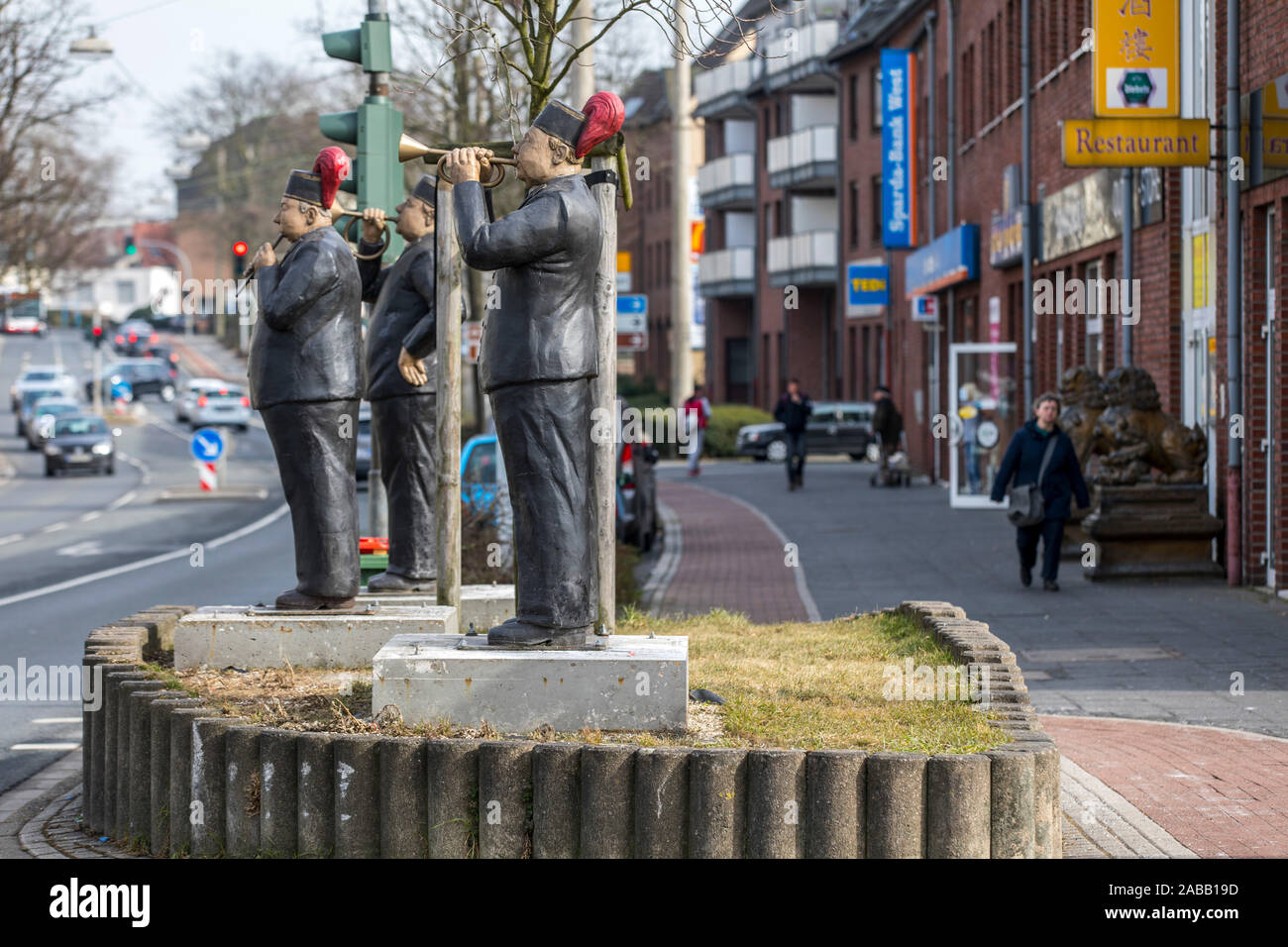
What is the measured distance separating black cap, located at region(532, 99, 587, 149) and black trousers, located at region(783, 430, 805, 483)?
26.3 metres

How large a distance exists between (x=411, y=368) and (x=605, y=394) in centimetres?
199

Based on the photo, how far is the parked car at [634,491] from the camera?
21000mm

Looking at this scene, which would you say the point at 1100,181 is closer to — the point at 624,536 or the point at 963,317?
the point at 624,536

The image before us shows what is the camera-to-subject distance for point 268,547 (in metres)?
24.2

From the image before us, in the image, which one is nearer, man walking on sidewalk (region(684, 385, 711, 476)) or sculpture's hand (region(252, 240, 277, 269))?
sculpture's hand (region(252, 240, 277, 269))

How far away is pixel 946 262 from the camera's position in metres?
33.2

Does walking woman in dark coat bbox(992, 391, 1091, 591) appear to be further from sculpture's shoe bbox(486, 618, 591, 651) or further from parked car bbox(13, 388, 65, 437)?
parked car bbox(13, 388, 65, 437)

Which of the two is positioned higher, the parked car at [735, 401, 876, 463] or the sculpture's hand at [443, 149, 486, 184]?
the sculpture's hand at [443, 149, 486, 184]

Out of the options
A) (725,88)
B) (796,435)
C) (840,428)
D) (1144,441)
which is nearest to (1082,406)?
(1144,441)

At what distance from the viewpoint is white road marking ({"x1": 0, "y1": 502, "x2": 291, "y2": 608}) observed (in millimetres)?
18438

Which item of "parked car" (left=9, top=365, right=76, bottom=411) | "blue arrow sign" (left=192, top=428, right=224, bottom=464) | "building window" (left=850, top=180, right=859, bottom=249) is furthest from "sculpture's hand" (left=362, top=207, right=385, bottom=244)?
"parked car" (left=9, top=365, right=76, bottom=411)
